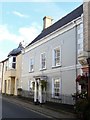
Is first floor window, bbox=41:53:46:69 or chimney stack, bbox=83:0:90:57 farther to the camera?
first floor window, bbox=41:53:46:69

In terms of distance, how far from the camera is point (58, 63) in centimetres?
2123

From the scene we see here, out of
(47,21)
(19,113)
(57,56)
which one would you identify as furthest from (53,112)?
(47,21)

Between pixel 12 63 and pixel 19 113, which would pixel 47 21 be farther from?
pixel 19 113

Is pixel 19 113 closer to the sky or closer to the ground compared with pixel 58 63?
closer to the ground

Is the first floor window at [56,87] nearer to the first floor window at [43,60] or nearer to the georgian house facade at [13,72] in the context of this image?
the first floor window at [43,60]

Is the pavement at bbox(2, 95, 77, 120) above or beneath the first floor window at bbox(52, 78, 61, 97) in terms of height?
beneath

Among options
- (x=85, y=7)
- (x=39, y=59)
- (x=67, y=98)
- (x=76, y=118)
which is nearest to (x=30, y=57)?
(x=39, y=59)

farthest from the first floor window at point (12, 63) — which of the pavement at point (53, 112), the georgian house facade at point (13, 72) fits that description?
the pavement at point (53, 112)

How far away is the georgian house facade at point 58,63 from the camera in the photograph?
18.3 metres

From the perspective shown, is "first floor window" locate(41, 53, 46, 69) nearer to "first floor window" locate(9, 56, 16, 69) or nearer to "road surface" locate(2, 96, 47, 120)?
"road surface" locate(2, 96, 47, 120)

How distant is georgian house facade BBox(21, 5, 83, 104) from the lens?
18.3 metres

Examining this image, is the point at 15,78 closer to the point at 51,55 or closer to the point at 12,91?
the point at 12,91

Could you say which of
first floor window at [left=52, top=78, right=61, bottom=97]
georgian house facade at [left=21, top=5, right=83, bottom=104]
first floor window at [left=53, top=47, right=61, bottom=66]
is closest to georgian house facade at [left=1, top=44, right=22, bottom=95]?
georgian house facade at [left=21, top=5, right=83, bottom=104]

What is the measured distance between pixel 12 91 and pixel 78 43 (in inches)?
845
